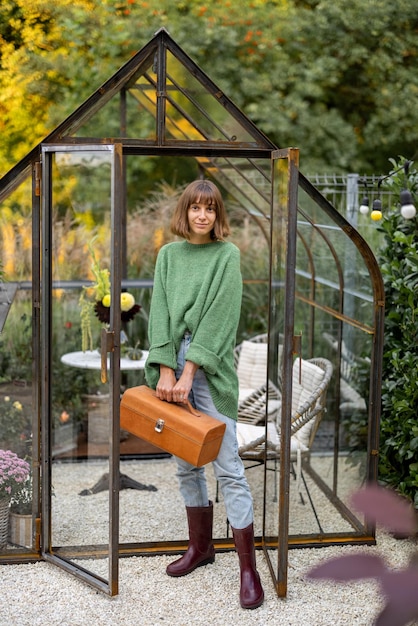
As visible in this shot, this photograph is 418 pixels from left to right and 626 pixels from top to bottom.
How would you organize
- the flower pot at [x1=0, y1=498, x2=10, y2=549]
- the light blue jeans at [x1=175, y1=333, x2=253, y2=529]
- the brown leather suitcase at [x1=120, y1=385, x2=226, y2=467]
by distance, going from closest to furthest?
the brown leather suitcase at [x1=120, y1=385, x2=226, y2=467] → the light blue jeans at [x1=175, y1=333, x2=253, y2=529] → the flower pot at [x1=0, y1=498, x2=10, y2=549]

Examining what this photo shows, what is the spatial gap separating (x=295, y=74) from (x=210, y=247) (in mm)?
8954

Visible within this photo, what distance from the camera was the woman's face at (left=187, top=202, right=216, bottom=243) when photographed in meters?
3.70

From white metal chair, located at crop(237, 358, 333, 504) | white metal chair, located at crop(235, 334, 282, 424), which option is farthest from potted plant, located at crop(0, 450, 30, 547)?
white metal chair, located at crop(235, 334, 282, 424)

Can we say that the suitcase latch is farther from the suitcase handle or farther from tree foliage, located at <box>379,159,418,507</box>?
tree foliage, located at <box>379,159,418,507</box>

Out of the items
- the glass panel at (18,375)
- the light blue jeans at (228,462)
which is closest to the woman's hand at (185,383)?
the light blue jeans at (228,462)

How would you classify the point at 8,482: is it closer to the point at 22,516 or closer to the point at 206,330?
the point at 22,516

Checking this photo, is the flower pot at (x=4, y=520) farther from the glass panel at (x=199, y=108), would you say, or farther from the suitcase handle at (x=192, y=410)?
the glass panel at (x=199, y=108)

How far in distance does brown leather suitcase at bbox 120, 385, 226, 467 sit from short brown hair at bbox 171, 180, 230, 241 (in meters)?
0.78

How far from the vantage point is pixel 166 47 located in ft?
12.6

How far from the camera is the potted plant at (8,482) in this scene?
4.09 metres

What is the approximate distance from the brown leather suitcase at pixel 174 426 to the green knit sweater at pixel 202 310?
0.50 ft

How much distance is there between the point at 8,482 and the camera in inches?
161

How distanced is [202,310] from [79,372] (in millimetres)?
2319

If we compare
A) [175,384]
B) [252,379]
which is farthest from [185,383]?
[252,379]
